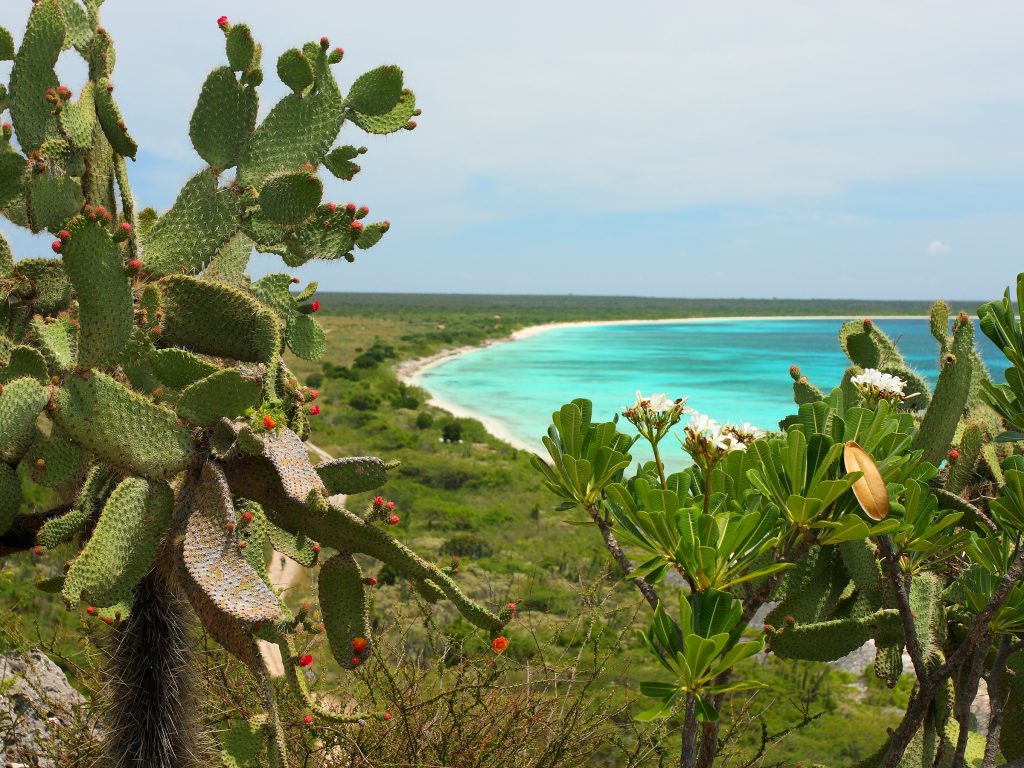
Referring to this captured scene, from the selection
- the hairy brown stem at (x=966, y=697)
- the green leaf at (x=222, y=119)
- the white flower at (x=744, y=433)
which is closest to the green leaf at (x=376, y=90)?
the green leaf at (x=222, y=119)

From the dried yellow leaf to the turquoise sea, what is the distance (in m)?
11.1

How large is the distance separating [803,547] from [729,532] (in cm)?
31

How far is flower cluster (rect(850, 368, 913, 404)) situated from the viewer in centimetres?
222

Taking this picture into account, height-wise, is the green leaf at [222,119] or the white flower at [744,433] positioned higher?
the green leaf at [222,119]

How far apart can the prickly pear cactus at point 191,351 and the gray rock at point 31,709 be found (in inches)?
57.5

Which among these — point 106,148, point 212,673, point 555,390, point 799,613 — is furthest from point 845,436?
point 555,390

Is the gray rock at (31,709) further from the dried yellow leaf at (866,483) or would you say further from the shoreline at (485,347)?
the shoreline at (485,347)

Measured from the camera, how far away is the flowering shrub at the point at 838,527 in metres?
1.60

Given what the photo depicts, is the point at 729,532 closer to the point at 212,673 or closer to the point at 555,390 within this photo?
the point at 212,673

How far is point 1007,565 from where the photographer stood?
7.35 ft

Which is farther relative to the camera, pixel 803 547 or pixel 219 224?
pixel 219 224

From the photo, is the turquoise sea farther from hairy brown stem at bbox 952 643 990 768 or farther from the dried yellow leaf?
the dried yellow leaf

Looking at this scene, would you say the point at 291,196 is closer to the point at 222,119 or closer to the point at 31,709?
the point at 222,119

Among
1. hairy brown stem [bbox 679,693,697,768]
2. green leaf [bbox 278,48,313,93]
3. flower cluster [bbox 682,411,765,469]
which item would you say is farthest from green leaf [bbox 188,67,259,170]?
hairy brown stem [bbox 679,693,697,768]
